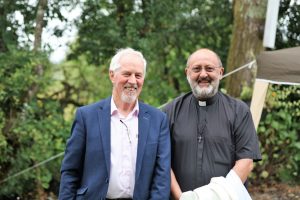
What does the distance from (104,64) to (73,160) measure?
5902 millimetres

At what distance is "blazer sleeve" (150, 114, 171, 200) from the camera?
332 cm

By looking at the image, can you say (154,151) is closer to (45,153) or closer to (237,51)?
(45,153)

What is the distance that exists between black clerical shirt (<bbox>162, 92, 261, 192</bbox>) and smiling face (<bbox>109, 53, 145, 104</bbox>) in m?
0.46

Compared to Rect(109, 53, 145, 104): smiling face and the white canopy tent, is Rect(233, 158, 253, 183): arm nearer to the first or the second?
Rect(109, 53, 145, 104): smiling face

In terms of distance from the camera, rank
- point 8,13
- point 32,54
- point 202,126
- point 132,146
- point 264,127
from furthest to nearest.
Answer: point 264,127 → point 8,13 → point 32,54 → point 202,126 → point 132,146

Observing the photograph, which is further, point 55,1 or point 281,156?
point 281,156

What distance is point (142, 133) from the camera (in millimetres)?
3324

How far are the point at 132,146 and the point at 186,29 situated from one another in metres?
7.12

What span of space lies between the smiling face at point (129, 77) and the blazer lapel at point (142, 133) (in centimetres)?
11

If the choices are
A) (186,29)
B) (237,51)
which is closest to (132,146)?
(237,51)

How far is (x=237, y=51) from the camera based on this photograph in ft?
29.0

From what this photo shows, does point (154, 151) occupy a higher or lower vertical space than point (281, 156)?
higher

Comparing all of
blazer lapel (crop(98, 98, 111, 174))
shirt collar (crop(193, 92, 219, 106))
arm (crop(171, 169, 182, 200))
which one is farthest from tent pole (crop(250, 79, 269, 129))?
blazer lapel (crop(98, 98, 111, 174))

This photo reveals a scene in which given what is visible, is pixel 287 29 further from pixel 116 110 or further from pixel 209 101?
pixel 116 110
